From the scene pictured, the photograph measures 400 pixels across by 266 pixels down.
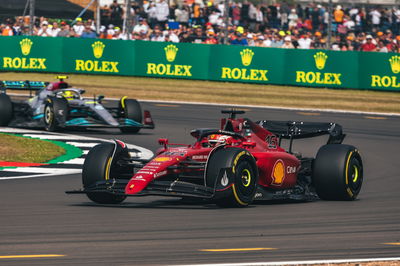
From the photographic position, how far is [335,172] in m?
12.6

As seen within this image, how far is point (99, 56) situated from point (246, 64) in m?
5.47

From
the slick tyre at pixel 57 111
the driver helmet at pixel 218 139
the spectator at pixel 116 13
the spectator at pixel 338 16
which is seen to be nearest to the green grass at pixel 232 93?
the spectator at pixel 116 13

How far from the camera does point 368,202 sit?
1288 cm

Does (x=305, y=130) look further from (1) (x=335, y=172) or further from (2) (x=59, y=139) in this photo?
(2) (x=59, y=139)

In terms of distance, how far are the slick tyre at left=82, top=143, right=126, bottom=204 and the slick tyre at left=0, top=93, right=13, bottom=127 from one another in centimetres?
1081

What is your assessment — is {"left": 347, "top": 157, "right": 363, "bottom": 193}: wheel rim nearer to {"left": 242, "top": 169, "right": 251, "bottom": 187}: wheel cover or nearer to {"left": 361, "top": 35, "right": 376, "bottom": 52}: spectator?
{"left": 242, "top": 169, "right": 251, "bottom": 187}: wheel cover

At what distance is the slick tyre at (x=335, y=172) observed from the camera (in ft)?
41.1

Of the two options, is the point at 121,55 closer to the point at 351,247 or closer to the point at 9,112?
the point at 9,112

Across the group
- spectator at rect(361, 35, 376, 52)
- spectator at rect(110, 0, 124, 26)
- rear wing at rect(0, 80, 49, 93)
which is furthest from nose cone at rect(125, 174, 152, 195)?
spectator at rect(110, 0, 124, 26)

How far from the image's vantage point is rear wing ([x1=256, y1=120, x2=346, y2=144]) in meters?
13.8

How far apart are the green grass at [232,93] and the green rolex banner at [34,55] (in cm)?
35

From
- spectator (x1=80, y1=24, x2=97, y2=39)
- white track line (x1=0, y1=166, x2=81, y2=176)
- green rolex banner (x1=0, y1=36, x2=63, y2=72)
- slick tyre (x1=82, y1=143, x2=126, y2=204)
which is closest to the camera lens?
slick tyre (x1=82, y1=143, x2=126, y2=204)

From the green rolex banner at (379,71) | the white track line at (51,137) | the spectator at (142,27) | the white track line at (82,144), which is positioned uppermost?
the spectator at (142,27)

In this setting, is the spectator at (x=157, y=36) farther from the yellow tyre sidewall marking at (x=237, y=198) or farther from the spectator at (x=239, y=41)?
the yellow tyre sidewall marking at (x=237, y=198)
